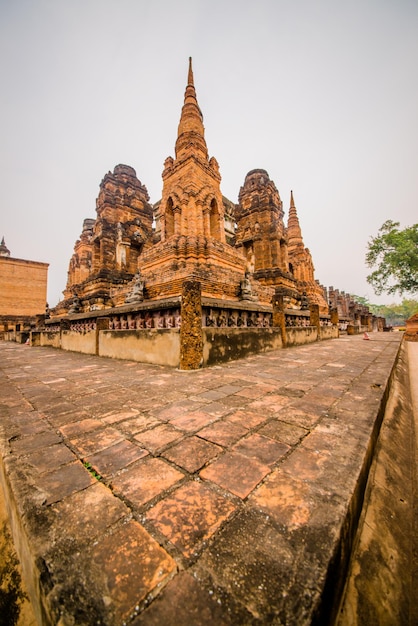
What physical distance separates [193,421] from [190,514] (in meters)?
0.92

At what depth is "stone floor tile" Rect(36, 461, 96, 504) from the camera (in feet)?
3.63

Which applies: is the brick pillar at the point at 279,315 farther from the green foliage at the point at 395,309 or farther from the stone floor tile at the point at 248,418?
the green foliage at the point at 395,309

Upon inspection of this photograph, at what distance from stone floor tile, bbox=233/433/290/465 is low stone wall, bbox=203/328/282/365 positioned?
8.87 ft

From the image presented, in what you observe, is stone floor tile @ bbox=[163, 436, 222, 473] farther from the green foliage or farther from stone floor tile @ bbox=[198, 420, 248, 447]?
the green foliage

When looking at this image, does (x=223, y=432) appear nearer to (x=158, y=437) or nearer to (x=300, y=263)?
(x=158, y=437)

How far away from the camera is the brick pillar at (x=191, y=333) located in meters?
4.02

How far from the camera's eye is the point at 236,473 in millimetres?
1237

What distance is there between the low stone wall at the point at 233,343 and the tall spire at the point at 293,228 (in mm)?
17182

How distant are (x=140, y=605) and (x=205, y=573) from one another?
0.19 meters

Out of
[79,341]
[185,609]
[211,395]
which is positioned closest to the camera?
[185,609]

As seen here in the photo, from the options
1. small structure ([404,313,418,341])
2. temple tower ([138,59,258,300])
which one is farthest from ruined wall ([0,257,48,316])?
small structure ([404,313,418,341])

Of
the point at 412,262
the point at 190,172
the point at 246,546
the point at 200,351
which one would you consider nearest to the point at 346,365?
the point at 200,351

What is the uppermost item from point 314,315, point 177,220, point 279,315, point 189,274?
point 177,220

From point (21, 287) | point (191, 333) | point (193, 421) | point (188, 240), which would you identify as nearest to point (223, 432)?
point (193, 421)
